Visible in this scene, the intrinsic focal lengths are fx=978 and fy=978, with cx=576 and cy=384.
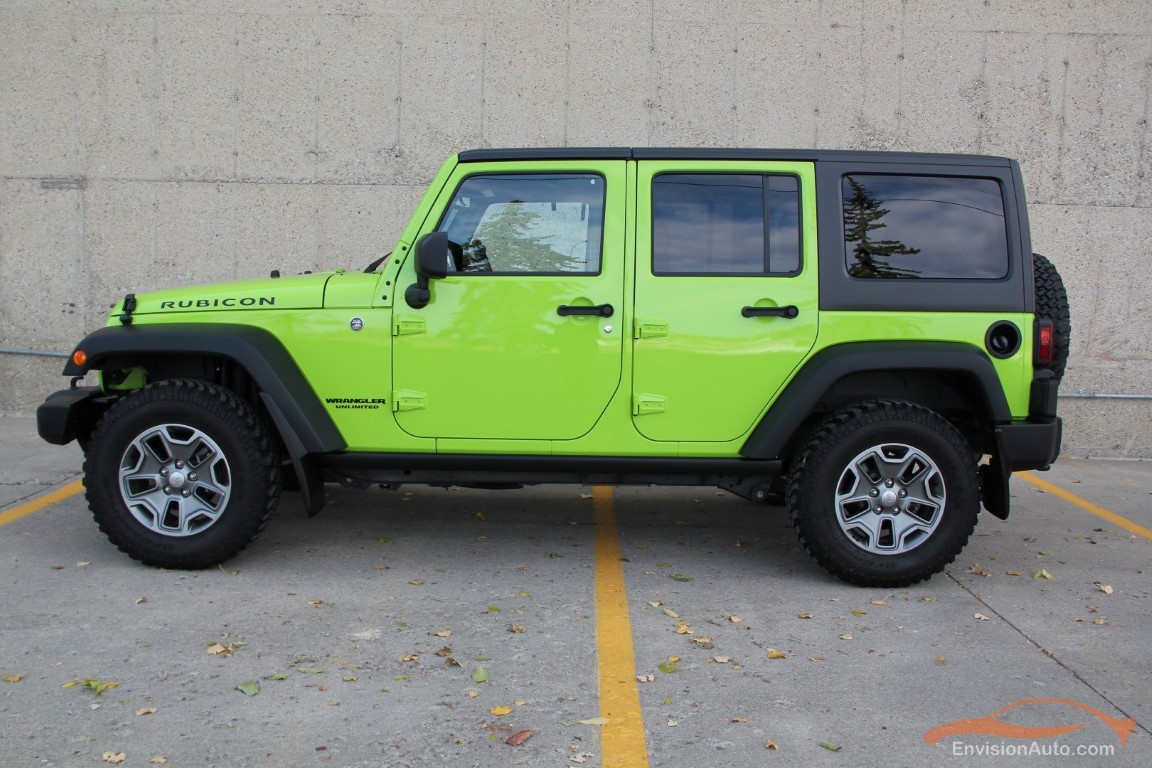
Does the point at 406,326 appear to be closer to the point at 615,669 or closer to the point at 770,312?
the point at 770,312

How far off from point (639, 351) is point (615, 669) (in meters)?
1.55

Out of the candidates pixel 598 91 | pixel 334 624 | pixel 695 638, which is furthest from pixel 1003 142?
pixel 334 624

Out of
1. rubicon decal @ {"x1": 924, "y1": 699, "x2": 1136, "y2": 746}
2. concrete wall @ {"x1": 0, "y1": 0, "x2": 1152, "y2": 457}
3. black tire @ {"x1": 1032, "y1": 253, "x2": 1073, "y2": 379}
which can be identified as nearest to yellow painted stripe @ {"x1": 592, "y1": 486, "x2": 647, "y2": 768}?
rubicon decal @ {"x1": 924, "y1": 699, "x2": 1136, "y2": 746}

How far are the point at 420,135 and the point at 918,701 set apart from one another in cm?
653

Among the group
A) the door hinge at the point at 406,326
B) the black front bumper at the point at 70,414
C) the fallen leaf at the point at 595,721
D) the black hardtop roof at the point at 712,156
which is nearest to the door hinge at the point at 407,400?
the door hinge at the point at 406,326

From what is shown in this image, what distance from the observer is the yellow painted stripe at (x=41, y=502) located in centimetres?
551

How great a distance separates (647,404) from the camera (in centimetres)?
458

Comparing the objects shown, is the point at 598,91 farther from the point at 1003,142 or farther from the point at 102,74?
the point at 102,74

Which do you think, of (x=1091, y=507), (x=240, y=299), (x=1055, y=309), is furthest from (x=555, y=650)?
(x=1091, y=507)

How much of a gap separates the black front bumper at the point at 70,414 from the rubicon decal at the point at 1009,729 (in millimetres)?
3966

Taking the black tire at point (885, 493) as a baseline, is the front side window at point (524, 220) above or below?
above

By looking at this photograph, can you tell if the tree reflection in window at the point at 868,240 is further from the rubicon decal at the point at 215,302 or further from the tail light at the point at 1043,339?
the rubicon decal at the point at 215,302

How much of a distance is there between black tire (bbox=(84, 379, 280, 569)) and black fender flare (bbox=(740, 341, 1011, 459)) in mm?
2369

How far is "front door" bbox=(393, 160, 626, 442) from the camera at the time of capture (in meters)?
4.56
